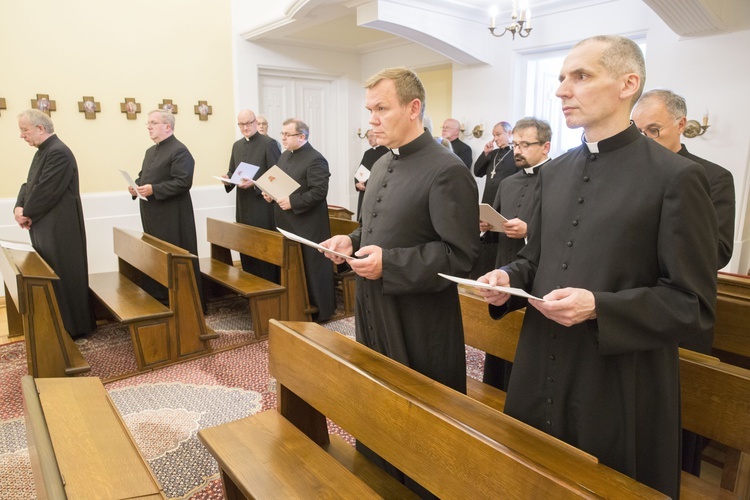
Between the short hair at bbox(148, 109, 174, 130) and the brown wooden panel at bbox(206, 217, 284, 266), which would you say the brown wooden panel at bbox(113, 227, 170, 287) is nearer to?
the brown wooden panel at bbox(206, 217, 284, 266)

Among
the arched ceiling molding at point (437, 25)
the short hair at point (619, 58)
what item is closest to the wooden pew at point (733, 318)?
the short hair at point (619, 58)

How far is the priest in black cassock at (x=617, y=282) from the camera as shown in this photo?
1374mm

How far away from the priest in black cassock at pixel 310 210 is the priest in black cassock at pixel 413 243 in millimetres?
2562

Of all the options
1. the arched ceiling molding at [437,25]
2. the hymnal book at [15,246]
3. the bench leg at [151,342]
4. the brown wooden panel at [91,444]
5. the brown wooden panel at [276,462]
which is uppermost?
the arched ceiling molding at [437,25]

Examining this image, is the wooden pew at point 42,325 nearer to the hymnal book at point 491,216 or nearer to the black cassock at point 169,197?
the black cassock at point 169,197

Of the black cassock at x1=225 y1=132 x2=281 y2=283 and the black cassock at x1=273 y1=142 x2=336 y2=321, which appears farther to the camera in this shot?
the black cassock at x1=225 y1=132 x2=281 y2=283

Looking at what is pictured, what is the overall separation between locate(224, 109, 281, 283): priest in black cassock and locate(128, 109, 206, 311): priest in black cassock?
0.59m

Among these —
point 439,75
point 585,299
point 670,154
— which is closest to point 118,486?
point 585,299

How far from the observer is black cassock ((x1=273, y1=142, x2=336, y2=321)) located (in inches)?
191

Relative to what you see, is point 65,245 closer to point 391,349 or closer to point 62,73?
point 62,73

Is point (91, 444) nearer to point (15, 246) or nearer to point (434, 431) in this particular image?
point (434, 431)

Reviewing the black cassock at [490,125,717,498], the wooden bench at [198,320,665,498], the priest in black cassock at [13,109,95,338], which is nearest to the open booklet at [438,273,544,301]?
the black cassock at [490,125,717,498]

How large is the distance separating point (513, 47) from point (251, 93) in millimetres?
3717

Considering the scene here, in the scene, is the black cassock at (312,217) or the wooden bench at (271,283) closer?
the wooden bench at (271,283)
